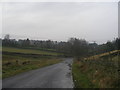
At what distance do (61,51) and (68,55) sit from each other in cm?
694

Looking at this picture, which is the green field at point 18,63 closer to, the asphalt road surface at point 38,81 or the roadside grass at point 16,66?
the roadside grass at point 16,66

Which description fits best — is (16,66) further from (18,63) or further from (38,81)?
(38,81)

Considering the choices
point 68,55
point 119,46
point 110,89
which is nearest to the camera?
point 110,89

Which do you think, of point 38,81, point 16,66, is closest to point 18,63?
point 16,66

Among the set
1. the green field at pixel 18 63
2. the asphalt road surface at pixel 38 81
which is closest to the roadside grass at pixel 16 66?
the green field at pixel 18 63

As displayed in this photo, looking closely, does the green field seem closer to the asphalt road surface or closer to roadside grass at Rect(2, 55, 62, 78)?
roadside grass at Rect(2, 55, 62, 78)

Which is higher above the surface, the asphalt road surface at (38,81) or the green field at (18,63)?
the asphalt road surface at (38,81)

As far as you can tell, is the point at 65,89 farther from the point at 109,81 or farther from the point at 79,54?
the point at 79,54

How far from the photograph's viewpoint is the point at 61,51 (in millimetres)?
102312

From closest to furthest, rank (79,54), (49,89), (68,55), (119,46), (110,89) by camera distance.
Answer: (110,89), (49,89), (119,46), (79,54), (68,55)

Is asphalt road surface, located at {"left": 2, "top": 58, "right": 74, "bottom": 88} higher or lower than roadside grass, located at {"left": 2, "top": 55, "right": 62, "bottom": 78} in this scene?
higher

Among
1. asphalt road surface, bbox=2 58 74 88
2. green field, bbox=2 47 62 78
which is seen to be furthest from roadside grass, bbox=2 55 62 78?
asphalt road surface, bbox=2 58 74 88

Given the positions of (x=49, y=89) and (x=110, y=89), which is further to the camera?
(x=49, y=89)

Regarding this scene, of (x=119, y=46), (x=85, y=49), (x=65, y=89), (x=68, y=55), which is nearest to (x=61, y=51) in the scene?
(x=68, y=55)
